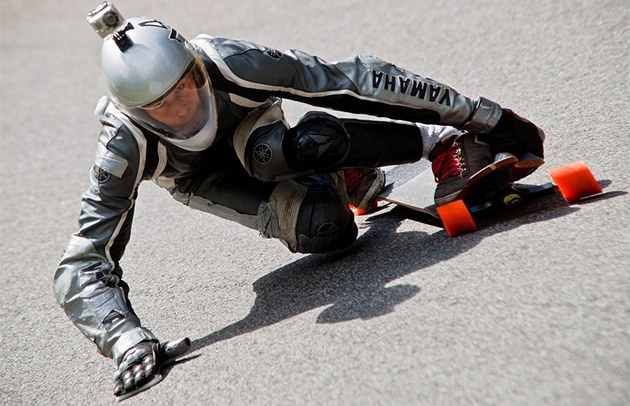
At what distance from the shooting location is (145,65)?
11.9 ft

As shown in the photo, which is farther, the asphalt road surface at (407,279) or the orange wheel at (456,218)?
the orange wheel at (456,218)

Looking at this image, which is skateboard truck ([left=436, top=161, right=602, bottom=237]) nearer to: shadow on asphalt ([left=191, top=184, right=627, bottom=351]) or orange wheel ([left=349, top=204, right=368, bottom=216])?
shadow on asphalt ([left=191, top=184, right=627, bottom=351])

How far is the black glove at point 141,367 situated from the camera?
348 cm

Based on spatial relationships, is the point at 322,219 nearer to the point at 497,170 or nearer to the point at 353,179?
the point at 353,179

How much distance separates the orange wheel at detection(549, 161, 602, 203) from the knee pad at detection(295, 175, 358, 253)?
3.68 feet

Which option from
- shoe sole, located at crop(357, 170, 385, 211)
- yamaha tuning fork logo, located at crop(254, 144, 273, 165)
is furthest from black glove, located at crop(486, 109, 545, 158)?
yamaha tuning fork logo, located at crop(254, 144, 273, 165)

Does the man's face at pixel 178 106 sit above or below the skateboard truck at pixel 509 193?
above

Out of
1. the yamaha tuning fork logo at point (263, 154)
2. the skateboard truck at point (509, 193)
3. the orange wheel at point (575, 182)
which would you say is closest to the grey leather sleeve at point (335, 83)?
the yamaha tuning fork logo at point (263, 154)

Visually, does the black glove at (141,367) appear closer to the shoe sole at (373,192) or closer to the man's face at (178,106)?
the man's face at (178,106)

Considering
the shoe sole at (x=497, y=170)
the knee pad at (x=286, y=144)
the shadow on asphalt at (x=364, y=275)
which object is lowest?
the shadow on asphalt at (x=364, y=275)

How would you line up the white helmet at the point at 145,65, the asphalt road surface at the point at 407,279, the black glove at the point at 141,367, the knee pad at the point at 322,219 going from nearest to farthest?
1. the asphalt road surface at the point at 407,279
2. the black glove at the point at 141,367
3. the white helmet at the point at 145,65
4. the knee pad at the point at 322,219

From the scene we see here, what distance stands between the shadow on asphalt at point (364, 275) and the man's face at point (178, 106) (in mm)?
1020

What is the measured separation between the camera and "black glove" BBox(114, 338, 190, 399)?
137 inches

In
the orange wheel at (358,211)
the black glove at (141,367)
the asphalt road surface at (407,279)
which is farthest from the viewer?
the orange wheel at (358,211)
